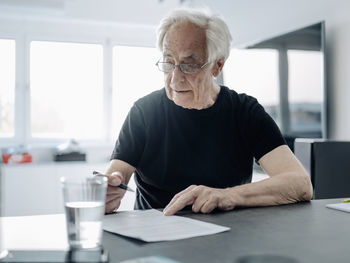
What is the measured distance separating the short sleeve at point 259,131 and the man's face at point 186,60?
0.63ft

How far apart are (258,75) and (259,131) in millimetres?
1893

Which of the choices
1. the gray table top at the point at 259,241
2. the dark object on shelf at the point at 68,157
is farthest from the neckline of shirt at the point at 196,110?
the dark object on shelf at the point at 68,157

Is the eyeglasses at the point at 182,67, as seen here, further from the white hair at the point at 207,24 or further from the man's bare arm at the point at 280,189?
the man's bare arm at the point at 280,189

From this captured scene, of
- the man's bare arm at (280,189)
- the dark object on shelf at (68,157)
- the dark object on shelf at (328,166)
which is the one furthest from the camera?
the dark object on shelf at (68,157)

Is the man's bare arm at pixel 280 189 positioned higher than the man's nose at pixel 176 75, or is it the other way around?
the man's nose at pixel 176 75

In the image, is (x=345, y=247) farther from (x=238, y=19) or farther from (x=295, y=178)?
(x=238, y=19)

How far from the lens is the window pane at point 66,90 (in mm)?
4914

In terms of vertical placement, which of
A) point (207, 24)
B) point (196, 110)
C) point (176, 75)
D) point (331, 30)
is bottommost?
point (196, 110)

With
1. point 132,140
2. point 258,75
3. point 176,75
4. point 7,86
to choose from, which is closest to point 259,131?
point 176,75

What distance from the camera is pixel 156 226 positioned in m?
0.97

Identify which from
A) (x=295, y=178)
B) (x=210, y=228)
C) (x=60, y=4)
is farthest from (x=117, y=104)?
(x=210, y=228)

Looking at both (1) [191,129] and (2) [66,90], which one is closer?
(1) [191,129]

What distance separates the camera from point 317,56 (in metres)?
2.72

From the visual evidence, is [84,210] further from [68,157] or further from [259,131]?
[68,157]
